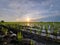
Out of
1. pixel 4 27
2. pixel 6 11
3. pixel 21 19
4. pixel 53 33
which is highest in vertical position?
pixel 6 11

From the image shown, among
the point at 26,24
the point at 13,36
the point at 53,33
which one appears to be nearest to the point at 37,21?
the point at 26,24

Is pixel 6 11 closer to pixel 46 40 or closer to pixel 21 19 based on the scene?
pixel 21 19

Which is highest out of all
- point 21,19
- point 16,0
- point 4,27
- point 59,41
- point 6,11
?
point 16,0

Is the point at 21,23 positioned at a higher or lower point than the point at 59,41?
higher

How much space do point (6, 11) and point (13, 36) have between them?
0.41m

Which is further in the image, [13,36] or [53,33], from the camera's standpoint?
[53,33]

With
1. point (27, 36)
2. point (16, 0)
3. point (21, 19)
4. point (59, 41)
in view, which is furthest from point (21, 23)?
point (59, 41)

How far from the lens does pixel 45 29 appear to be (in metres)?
2.08

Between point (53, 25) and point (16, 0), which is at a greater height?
point (16, 0)

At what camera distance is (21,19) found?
1.97m

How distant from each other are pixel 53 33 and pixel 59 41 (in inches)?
6.7

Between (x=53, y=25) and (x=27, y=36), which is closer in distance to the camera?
(x=27, y=36)

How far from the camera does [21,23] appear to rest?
6.53ft

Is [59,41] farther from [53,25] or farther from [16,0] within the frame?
[16,0]
